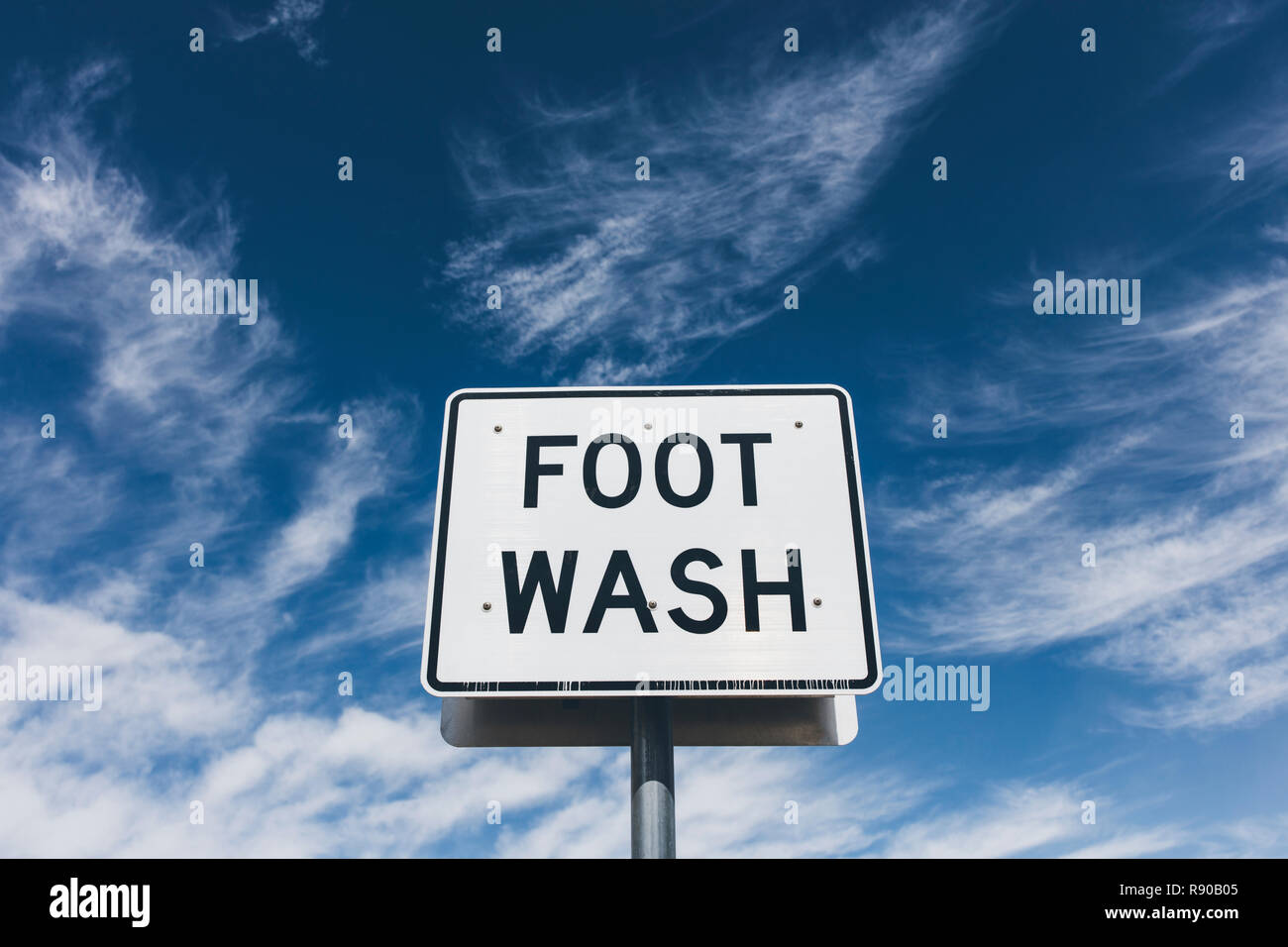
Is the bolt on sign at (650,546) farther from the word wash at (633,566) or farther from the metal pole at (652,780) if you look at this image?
the metal pole at (652,780)

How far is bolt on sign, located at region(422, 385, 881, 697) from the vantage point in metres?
1.72

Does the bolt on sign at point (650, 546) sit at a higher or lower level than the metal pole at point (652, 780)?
higher

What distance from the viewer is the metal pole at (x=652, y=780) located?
5.31 ft

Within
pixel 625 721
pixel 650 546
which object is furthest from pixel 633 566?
pixel 625 721

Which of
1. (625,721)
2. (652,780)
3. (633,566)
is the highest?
(633,566)

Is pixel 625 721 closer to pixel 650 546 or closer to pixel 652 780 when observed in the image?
pixel 652 780

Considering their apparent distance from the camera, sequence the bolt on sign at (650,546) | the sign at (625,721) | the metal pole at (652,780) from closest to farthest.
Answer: the metal pole at (652,780) < the bolt on sign at (650,546) < the sign at (625,721)

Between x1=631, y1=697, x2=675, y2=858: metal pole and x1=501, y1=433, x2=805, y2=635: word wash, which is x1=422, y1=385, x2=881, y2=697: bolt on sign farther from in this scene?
x1=631, y1=697, x2=675, y2=858: metal pole

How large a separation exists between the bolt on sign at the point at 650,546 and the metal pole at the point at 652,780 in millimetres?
108

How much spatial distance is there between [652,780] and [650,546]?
1.64 feet

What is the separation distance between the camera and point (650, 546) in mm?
1875

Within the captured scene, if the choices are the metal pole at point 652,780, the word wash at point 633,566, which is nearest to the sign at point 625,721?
the metal pole at point 652,780
